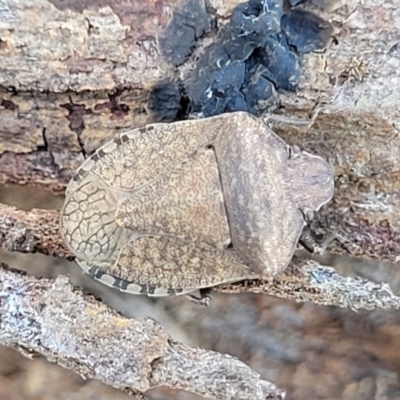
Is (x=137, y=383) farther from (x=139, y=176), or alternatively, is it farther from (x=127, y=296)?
(x=139, y=176)

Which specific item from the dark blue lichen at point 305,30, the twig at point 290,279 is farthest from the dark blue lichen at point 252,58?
the twig at point 290,279

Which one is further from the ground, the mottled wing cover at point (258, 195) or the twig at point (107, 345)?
the mottled wing cover at point (258, 195)

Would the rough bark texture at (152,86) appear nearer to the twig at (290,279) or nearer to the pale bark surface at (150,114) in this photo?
the pale bark surface at (150,114)

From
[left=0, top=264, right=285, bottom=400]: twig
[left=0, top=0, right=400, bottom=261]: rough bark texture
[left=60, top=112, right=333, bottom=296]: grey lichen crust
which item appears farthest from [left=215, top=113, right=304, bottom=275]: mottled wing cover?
[left=0, top=264, right=285, bottom=400]: twig

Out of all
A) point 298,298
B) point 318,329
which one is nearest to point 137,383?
point 298,298

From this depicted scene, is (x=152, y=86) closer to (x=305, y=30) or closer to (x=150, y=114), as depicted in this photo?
(x=150, y=114)

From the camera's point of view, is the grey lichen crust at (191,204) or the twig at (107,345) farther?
the grey lichen crust at (191,204)

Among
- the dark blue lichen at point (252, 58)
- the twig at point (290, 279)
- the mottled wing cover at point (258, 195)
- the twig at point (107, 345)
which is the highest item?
the dark blue lichen at point (252, 58)
